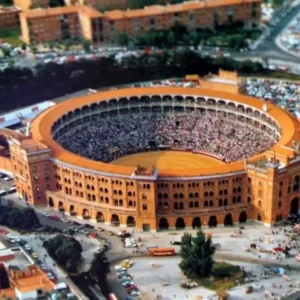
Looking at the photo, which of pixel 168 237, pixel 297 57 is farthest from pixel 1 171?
pixel 297 57

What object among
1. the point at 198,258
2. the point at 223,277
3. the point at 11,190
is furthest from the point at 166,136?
the point at 223,277

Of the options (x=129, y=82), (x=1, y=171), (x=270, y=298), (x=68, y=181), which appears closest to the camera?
(x=270, y=298)

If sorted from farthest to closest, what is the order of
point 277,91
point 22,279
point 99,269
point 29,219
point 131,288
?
1. point 277,91
2. point 29,219
3. point 99,269
4. point 131,288
5. point 22,279

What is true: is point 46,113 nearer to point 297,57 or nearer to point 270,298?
point 270,298

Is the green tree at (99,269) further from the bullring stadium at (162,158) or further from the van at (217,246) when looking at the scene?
the van at (217,246)

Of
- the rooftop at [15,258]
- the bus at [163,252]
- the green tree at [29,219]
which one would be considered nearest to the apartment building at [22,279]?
the rooftop at [15,258]

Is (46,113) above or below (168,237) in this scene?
above

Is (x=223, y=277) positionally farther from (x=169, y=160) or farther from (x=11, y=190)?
(x=11, y=190)

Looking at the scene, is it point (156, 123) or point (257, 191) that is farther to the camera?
point (156, 123)
